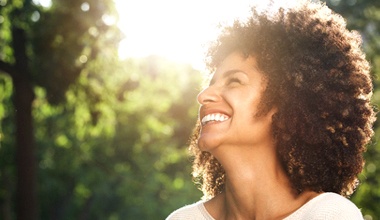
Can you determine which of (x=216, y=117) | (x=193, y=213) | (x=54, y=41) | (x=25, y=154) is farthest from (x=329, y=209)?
(x=25, y=154)

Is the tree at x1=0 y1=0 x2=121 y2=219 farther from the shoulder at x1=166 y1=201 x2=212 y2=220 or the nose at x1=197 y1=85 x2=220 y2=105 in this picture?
the nose at x1=197 y1=85 x2=220 y2=105

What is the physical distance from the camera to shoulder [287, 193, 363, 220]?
3.14 metres

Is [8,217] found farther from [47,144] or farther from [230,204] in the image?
[230,204]

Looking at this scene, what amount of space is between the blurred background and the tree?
17 millimetres

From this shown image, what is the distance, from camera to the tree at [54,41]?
37.1 feet

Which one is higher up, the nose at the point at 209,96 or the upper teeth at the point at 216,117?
the nose at the point at 209,96

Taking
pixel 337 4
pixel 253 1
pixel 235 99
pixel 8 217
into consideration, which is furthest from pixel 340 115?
pixel 8 217

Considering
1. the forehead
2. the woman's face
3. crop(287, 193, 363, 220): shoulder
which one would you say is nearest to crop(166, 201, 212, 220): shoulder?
the woman's face

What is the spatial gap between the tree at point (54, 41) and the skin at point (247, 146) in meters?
7.72

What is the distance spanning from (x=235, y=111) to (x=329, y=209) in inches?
23.6

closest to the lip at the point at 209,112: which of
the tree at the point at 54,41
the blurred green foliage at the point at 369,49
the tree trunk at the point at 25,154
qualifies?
the tree at the point at 54,41

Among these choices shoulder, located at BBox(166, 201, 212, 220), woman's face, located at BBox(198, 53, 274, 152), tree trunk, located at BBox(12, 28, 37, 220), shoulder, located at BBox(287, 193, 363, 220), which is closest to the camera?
shoulder, located at BBox(287, 193, 363, 220)

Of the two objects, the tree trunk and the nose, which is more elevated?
the tree trunk

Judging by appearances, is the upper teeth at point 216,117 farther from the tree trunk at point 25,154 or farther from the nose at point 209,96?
the tree trunk at point 25,154
